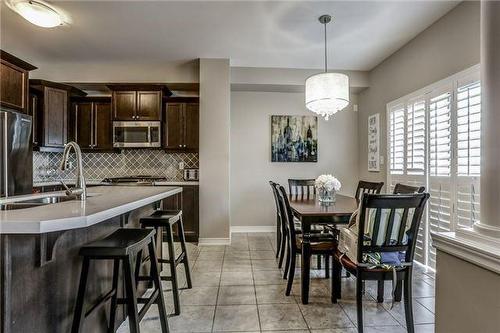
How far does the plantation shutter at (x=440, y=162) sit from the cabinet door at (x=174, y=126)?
3494 mm

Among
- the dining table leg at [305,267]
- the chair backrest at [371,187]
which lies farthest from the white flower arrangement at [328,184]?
the dining table leg at [305,267]

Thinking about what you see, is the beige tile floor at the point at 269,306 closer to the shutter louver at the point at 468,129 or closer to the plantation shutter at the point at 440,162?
the plantation shutter at the point at 440,162

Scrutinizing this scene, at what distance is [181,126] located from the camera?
180 inches

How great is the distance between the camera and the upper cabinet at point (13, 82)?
3.45 meters

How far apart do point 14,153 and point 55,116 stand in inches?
47.7

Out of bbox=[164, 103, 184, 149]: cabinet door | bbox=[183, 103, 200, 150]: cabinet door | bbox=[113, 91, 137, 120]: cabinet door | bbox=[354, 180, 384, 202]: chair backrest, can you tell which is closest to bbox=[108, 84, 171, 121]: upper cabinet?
bbox=[113, 91, 137, 120]: cabinet door

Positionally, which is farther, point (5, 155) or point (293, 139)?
point (293, 139)

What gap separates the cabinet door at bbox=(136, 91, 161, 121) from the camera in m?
4.47

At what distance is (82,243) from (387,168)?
154 inches

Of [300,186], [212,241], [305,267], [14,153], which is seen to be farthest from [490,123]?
[14,153]

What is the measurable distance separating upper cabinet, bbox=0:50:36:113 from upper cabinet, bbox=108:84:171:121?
3.61ft

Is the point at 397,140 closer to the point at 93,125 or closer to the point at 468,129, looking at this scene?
the point at 468,129

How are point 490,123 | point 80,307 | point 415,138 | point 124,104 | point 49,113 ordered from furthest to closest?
point 124,104
point 49,113
point 415,138
point 80,307
point 490,123

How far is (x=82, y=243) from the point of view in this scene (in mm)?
1600
